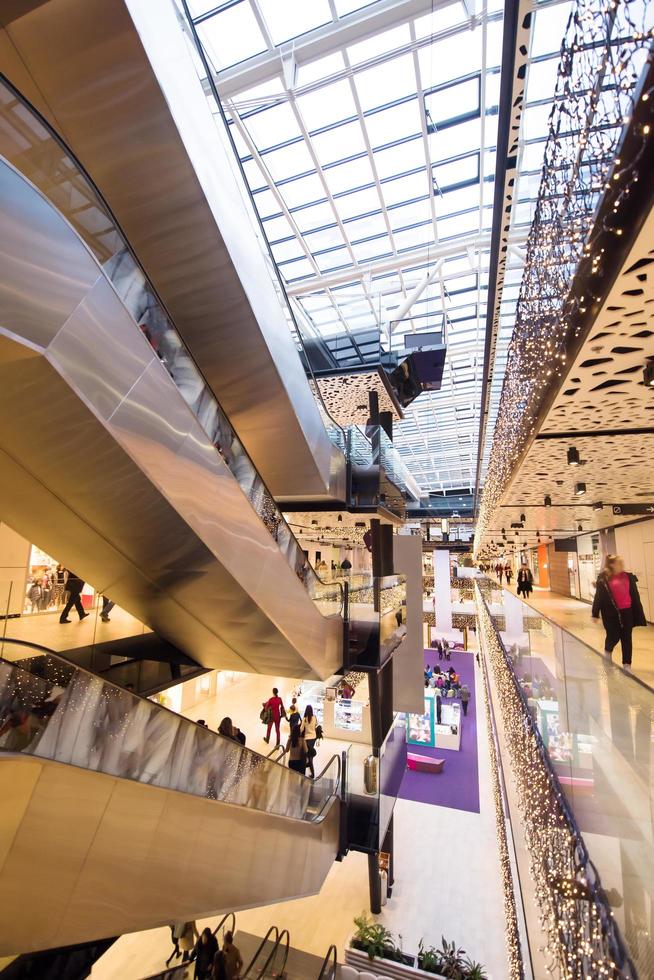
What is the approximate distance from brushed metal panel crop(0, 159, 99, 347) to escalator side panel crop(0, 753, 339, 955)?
216cm

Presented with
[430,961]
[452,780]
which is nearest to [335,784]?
[430,961]

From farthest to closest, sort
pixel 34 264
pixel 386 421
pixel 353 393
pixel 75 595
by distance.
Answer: pixel 386 421, pixel 353 393, pixel 75 595, pixel 34 264

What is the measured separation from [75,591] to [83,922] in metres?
→ 3.53

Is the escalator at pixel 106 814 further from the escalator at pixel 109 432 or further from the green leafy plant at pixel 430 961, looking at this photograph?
the green leafy plant at pixel 430 961

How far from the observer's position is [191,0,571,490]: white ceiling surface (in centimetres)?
711

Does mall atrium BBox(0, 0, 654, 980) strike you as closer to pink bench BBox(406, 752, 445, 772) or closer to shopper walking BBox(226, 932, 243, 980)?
shopper walking BBox(226, 932, 243, 980)

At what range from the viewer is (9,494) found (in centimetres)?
372

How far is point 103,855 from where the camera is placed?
10.1 feet

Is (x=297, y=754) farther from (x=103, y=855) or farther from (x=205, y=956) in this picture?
(x=103, y=855)

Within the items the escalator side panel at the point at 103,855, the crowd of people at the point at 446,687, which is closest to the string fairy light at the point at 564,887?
the escalator side panel at the point at 103,855

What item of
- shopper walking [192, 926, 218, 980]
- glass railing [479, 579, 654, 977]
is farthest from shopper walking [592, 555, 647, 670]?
shopper walking [192, 926, 218, 980]

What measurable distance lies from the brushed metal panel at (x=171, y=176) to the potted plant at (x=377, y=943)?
9.21 meters

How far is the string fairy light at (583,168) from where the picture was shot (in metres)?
2.08

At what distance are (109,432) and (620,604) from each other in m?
7.07
